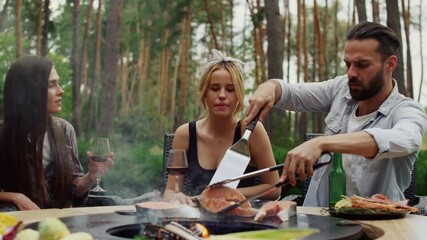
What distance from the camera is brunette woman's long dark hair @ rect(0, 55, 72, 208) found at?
2.78 metres

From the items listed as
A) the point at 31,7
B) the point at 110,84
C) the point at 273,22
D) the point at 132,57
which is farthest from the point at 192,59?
the point at 273,22

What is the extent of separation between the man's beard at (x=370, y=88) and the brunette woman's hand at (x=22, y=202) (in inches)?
54.6

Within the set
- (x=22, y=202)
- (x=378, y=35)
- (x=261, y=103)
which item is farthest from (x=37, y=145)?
(x=378, y=35)

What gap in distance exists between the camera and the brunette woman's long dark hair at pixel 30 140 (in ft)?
9.11

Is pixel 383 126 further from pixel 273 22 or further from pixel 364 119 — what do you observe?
pixel 273 22

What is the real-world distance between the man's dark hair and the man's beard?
10cm

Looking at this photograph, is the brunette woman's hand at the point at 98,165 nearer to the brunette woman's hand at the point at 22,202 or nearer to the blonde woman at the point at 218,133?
the brunette woman's hand at the point at 22,202

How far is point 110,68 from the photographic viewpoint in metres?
9.20

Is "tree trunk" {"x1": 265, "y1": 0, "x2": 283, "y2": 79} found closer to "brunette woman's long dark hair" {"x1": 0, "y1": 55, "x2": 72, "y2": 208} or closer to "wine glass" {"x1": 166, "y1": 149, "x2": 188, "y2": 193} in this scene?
"brunette woman's long dark hair" {"x1": 0, "y1": 55, "x2": 72, "y2": 208}

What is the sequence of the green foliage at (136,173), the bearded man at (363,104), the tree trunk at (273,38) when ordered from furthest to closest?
the tree trunk at (273,38) → the green foliage at (136,173) → the bearded man at (363,104)

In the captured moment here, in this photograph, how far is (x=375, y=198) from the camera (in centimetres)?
214

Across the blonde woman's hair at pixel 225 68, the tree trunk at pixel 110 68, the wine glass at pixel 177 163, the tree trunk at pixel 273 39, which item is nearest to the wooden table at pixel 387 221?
the wine glass at pixel 177 163

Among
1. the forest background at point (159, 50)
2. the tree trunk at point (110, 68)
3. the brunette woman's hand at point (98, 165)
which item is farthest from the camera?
the tree trunk at point (110, 68)

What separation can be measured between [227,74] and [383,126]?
831 mm
